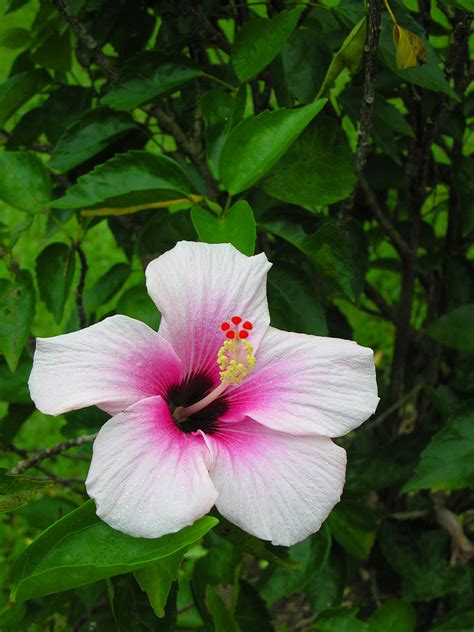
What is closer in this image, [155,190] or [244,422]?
[244,422]

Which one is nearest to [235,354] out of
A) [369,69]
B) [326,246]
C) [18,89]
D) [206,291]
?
[206,291]

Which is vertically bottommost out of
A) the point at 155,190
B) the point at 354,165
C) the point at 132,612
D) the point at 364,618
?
the point at 364,618

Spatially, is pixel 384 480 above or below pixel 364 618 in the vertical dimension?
above

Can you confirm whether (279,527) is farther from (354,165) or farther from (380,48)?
(380,48)

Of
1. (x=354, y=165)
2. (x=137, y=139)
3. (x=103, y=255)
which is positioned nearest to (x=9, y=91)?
(x=137, y=139)

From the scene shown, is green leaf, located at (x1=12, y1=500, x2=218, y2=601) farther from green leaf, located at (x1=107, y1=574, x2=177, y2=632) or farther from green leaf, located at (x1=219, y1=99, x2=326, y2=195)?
green leaf, located at (x1=219, y1=99, x2=326, y2=195)
